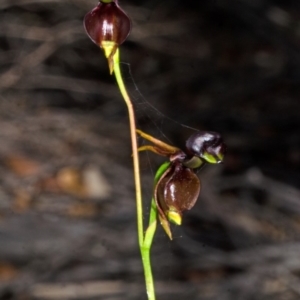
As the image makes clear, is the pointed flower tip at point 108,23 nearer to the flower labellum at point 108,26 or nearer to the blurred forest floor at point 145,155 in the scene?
the flower labellum at point 108,26

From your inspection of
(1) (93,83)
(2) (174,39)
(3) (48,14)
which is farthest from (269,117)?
(3) (48,14)

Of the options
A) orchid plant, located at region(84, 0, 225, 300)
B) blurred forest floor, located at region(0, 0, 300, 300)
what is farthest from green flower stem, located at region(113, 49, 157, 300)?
blurred forest floor, located at region(0, 0, 300, 300)

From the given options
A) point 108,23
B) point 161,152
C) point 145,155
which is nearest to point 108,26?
point 108,23

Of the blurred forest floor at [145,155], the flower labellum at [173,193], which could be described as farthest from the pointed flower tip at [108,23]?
the blurred forest floor at [145,155]

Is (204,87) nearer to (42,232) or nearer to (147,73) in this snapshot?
(147,73)

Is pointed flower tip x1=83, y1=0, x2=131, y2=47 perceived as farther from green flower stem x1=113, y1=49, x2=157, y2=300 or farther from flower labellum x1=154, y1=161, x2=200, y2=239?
flower labellum x1=154, y1=161, x2=200, y2=239

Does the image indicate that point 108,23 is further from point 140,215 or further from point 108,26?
point 140,215

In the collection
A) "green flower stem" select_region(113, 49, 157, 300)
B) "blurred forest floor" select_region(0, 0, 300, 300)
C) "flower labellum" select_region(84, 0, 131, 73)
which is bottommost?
"green flower stem" select_region(113, 49, 157, 300)
